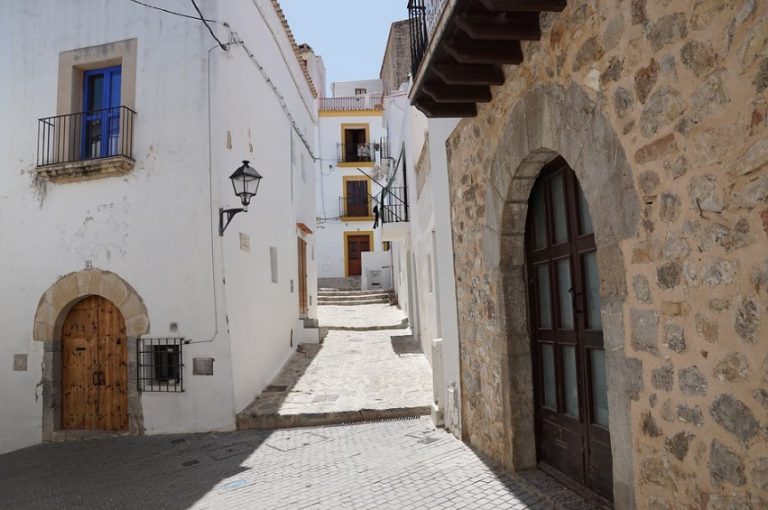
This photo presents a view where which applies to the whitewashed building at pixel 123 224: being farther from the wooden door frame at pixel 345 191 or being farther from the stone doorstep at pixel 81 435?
the wooden door frame at pixel 345 191

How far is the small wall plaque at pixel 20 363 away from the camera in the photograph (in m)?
7.20

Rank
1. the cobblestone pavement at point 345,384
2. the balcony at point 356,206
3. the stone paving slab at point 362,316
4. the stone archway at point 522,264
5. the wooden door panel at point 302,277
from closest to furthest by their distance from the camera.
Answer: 1. the stone archway at point 522,264
2. the cobblestone pavement at point 345,384
3. the wooden door panel at point 302,277
4. the stone paving slab at point 362,316
5. the balcony at point 356,206

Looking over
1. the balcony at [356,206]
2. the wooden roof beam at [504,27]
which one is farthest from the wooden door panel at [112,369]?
the balcony at [356,206]

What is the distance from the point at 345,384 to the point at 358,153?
1737cm

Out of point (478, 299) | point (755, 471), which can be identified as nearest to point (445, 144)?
point (478, 299)

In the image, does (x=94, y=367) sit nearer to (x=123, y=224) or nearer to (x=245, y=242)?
(x=123, y=224)

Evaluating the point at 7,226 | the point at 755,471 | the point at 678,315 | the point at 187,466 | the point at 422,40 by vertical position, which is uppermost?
the point at 422,40

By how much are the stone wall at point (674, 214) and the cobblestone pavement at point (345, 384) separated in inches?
178

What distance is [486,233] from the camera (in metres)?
4.19

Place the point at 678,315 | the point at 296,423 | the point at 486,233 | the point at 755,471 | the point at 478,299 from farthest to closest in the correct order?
the point at 296,423, the point at 478,299, the point at 486,233, the point at 678,315, the point at 755,471

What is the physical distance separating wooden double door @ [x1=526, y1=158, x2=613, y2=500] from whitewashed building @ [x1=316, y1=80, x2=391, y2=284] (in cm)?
1921

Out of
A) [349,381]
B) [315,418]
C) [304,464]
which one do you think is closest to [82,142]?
[315,418]

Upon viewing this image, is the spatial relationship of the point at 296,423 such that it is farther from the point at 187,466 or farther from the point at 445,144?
the point at 445,144

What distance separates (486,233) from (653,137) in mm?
2125
